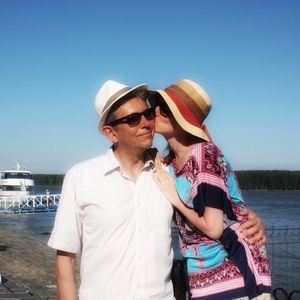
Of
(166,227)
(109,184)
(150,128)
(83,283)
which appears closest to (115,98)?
(150,128)

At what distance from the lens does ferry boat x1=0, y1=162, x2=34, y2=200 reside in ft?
156

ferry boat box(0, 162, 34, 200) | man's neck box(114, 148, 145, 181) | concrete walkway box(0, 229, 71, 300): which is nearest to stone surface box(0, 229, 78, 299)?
concrete walkway box(0, 229, 71, 300)

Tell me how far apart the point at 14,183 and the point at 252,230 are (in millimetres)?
47091

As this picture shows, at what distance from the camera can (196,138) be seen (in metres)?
2.71

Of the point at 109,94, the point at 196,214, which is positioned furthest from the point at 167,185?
the point at 109,94

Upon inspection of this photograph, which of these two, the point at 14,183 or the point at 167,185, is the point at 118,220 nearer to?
the point at 167,185

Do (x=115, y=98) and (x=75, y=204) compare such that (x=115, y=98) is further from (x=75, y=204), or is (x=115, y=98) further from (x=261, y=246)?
(x=261, y=246)

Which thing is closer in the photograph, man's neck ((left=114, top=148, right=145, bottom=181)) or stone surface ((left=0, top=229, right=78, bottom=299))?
man's neck ((left=114, top=148, right=145, bottom=181))

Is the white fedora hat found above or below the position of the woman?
above

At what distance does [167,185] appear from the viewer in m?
2.60

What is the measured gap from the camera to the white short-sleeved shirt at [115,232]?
246cm

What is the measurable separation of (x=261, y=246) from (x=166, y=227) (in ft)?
1.67

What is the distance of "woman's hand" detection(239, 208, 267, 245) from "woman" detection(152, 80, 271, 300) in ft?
0.08

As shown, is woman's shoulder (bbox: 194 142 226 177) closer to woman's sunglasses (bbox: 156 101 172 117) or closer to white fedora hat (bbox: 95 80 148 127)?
woman's sunglasses (bbox: 156 101 172 117)
